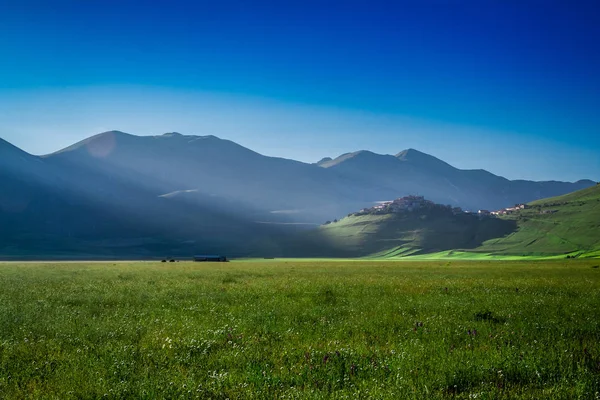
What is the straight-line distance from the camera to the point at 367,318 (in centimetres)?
1719

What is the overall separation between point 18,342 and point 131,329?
334cm

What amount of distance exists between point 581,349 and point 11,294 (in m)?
30.3

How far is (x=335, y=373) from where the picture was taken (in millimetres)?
10062

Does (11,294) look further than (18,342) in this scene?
Yes

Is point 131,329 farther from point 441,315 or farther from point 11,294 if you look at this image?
point 11,294

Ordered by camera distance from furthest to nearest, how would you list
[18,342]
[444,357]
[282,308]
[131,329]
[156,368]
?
[282,308]
[131,329]
[18,342]
[444,357]
[156,368]

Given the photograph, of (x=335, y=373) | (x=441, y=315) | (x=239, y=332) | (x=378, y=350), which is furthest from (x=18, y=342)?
(x=441, y=315)

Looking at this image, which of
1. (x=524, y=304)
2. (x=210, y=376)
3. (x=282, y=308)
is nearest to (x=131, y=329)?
(x=210, y=376)

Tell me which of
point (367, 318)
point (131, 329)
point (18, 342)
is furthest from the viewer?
point (367, 318)

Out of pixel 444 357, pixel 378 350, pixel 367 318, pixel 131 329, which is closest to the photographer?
pixel 444 357

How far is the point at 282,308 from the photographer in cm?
2002

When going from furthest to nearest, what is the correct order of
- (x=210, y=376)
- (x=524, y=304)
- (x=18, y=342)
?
(x=524, y=304) < (x=18, y=342) < (x=210, y=376)

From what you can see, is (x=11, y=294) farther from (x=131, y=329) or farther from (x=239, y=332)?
(x=239, y=332)

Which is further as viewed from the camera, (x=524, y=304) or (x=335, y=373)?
(x=524, y=304)
